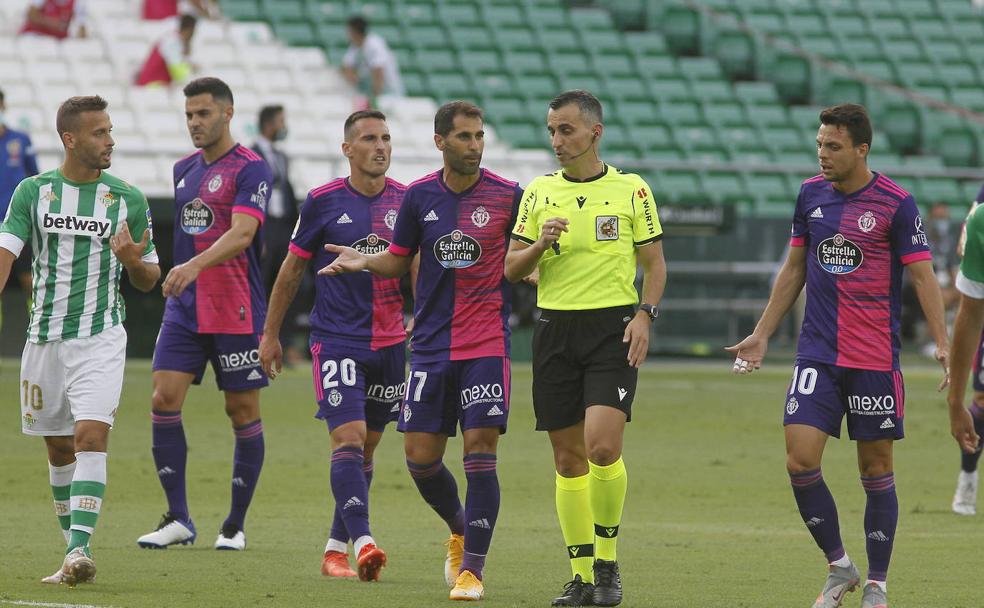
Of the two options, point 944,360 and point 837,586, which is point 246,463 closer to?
point 837,586

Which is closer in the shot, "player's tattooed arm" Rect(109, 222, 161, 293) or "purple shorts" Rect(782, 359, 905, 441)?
"purple shorts" Rect(782, 359, 905, 441)

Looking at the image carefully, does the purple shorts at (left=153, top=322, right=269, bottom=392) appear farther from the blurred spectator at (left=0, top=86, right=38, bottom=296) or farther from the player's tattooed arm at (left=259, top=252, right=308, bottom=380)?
the blurred spectator at (left=0, top=86, right=38, bottom=296)

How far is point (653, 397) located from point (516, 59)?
10066mm

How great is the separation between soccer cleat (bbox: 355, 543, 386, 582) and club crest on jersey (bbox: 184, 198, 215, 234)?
95.3 inches

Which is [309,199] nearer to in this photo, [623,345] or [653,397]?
[623,345]

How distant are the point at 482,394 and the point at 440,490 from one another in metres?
0.79

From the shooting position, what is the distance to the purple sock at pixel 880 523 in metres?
7.32

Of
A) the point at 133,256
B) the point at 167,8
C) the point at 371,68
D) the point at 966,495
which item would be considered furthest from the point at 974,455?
the point at 167,8

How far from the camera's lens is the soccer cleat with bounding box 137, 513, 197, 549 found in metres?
9.31

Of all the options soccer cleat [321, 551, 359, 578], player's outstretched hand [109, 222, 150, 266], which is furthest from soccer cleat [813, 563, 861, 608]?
player's outstretched hand [109, 222, 150, 266]

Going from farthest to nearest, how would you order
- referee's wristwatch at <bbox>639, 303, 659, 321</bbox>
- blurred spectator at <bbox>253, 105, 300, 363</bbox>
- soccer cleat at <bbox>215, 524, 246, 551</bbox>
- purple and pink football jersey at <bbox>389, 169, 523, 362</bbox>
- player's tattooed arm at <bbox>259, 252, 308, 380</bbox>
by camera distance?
1. blurred spectator at <bbox>253, 105, 300, 363</bbox>
2. soccer cleat at <bbox>215, 524, 246, 551</bbox>
3. player's tattooed arm at <bbox>259, 252, 308, 380</bbox>
4. purple and pink football jersey at <bbox>389, 169, 523, 362</bbox>
5. referee's wristwatch at <bbox>639, 303, 659, 321</bbox>

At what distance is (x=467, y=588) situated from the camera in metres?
7.50

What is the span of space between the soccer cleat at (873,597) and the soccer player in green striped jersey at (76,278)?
3453mm

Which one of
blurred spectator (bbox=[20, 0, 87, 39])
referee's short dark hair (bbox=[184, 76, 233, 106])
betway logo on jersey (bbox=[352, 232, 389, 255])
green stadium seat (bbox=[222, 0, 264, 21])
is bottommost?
betway logo on jersey (bbox=[352, 232, 389, 255])
